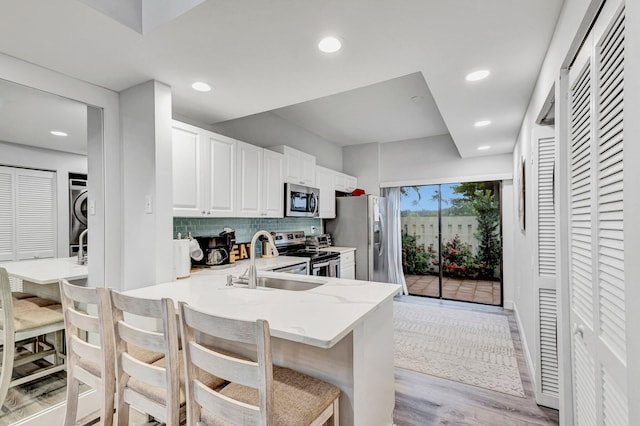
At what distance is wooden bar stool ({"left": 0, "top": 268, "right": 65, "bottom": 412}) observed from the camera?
1.81 meters

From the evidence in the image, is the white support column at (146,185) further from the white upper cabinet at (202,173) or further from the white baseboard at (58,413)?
the white baseboard at (58,413)

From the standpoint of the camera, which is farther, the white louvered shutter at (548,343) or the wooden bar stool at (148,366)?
the white louvered shutter at (548,343)

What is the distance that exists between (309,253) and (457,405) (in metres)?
2.27

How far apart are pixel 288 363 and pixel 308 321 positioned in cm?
42

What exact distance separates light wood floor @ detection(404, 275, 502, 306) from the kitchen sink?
12.1 feet

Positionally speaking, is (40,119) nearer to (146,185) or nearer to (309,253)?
(146,185)

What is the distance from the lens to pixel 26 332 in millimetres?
1927

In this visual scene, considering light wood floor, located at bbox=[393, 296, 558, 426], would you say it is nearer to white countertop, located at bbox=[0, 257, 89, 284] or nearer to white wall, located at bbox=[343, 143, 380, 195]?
white countertop, located at bbox=[0, 257, 89, 284]

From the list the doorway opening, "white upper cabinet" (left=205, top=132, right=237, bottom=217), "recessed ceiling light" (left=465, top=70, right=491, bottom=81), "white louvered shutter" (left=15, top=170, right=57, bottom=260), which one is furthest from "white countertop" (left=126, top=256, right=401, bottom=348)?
the doorway opening

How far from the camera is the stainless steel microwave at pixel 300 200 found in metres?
3.88

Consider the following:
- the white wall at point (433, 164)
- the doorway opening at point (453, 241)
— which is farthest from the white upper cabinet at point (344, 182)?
the doorway opening at point (453, 241)

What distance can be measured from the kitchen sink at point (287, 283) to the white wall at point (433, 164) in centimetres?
363

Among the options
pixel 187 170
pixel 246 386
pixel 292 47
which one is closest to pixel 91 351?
pixel 246 386

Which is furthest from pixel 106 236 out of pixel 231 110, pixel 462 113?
pixel 462 113
